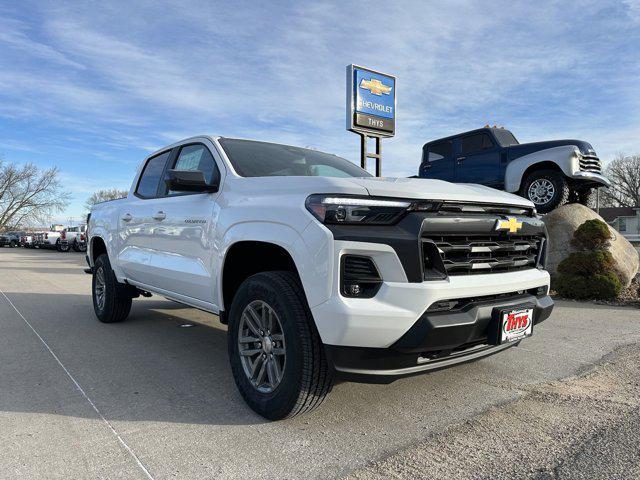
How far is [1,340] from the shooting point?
495 cm

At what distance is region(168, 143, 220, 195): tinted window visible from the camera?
3.82 m

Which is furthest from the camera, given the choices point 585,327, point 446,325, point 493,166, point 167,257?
point 493,166

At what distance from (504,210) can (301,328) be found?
1.53 metres

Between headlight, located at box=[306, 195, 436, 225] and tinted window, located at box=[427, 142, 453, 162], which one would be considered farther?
tinted window, located at box=[427, 142, 453, 162]

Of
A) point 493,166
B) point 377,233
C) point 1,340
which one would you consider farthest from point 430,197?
point 493,166

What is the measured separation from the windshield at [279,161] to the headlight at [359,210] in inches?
41.8

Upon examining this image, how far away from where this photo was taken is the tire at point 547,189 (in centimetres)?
896

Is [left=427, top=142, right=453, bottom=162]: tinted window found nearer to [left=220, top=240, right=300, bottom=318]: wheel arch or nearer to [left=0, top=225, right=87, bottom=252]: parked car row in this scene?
[left=220, top=240, right=300, bottom=318]: wheel arch

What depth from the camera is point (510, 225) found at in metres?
2.98

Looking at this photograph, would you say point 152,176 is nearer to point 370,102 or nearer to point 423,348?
point 423,348

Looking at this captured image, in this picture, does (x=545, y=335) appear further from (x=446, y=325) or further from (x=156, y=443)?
(x=156, y=443)

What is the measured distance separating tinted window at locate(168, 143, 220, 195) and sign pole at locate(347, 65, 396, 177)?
300 inches

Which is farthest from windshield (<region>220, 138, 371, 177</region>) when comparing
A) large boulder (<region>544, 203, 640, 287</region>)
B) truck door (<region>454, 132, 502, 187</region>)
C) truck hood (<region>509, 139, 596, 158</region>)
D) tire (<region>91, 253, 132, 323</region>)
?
truck door (<region>454, 132, 502, 187</region>)

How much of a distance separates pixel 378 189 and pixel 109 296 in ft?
14.2
